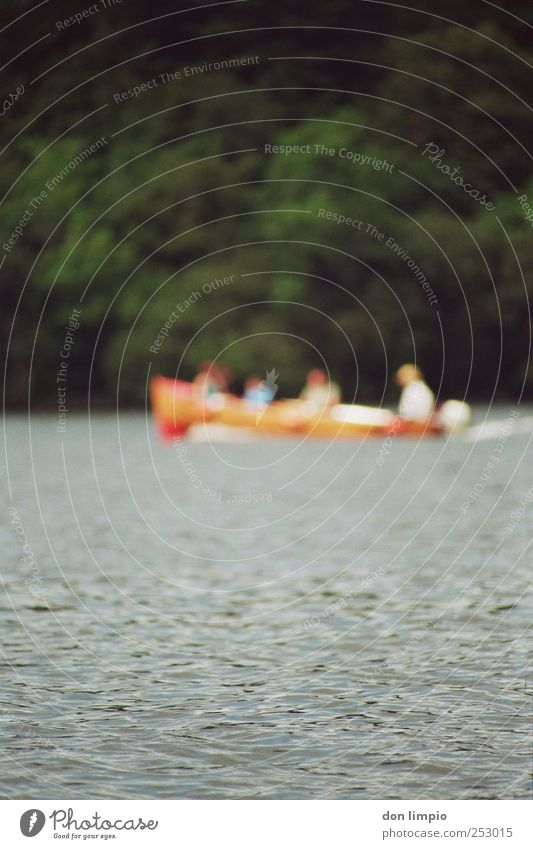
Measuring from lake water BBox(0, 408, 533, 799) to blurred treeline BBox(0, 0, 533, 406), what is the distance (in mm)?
43300

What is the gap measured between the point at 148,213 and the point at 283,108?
1010 centimetres

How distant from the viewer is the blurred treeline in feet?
234

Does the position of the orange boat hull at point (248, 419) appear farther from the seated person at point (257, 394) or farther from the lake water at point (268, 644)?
the lake water at point (268, 644)

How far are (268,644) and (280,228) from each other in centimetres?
Result: 6614

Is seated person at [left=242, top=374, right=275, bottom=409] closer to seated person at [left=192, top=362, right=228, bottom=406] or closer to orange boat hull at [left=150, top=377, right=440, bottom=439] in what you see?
orange boat hull at [left=150, top=377, right=440, bottom=439]

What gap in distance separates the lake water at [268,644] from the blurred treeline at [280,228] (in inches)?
1705

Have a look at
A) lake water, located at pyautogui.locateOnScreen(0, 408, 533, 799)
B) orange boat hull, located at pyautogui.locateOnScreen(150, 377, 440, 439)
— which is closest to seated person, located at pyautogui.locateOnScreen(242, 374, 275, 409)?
orange boat hull, located at pyautogui.locateOnScreen(150, 377, 440, 439)

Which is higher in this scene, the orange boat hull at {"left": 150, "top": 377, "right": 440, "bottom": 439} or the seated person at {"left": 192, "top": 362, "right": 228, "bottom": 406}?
the seated person at {"left": 192, "top": 362, "right": 228, "bottom": 406}

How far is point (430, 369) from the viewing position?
3009 inches

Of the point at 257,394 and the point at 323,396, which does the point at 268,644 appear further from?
the point at 257,394

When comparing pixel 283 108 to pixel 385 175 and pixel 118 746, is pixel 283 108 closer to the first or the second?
pixel 385 175

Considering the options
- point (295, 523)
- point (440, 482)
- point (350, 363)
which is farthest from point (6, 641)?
point (350, 363)

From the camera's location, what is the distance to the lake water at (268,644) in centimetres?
1041

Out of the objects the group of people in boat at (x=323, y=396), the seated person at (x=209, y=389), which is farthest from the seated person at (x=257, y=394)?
the seated person at (x=209, y=389)
